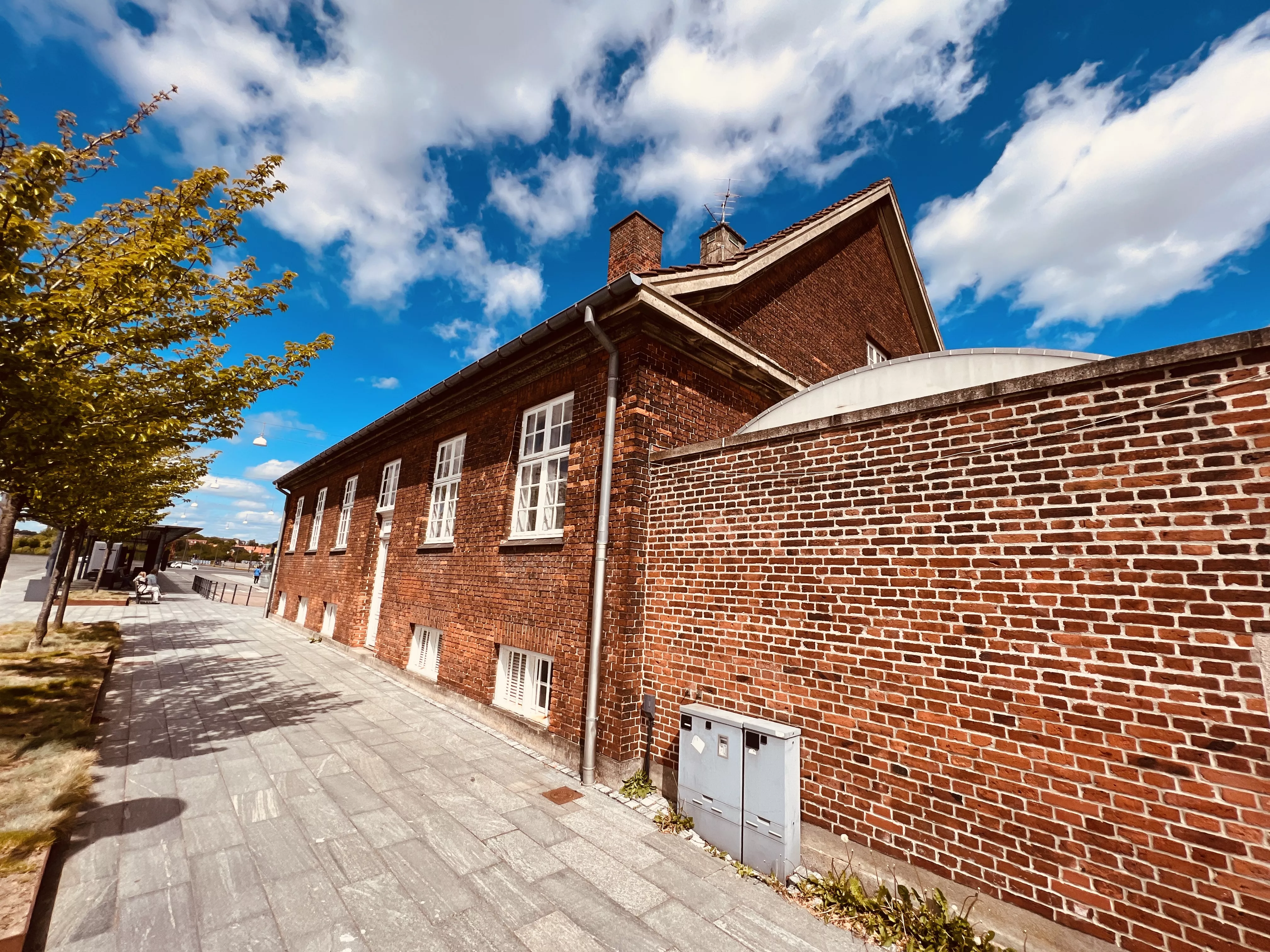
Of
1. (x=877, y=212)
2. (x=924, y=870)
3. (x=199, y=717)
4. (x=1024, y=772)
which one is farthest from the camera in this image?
(x=877, y=212)

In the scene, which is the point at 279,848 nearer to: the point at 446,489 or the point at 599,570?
the point at 599,570

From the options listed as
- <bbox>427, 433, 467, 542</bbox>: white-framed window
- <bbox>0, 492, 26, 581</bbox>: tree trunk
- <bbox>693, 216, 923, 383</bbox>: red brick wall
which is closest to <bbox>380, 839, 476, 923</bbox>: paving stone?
<bbox>427, 433, 467, 542</bbox>: white-framed window

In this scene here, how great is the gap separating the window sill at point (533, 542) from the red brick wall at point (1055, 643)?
291 centimetres

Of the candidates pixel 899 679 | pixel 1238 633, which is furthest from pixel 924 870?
pixel 1238 633

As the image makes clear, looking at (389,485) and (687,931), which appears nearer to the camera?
(687,931)

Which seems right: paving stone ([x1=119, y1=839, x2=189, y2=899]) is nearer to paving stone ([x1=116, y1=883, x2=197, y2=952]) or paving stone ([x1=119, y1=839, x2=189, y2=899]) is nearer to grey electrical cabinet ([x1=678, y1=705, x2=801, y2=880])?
paving stone ([x1=116, y1=883, x2=197, y2=952])

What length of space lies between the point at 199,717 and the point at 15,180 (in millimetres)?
6462

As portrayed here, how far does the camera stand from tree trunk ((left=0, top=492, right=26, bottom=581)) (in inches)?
321

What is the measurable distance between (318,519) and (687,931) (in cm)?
1689

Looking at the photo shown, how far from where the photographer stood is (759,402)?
7824mm

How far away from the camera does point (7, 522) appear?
8.74 m

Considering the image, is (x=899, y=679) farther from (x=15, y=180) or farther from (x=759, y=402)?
(x=15, y=180)

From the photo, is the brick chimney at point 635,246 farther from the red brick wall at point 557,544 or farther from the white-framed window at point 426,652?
the white-framed window at point 426,652

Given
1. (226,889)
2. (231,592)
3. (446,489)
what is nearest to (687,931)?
(226,889)
